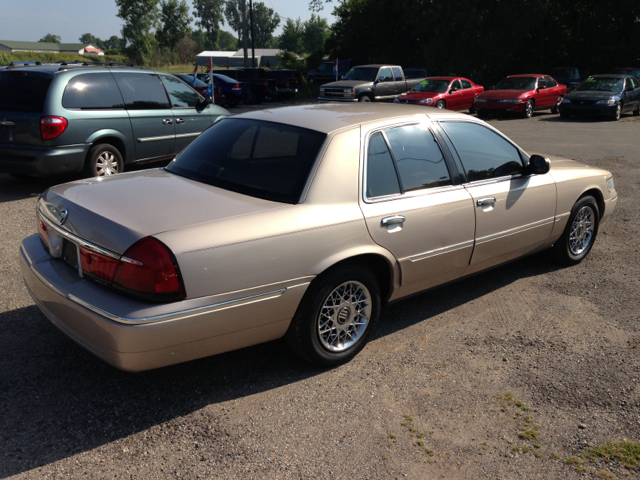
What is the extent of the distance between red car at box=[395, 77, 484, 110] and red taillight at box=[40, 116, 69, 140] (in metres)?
14.0

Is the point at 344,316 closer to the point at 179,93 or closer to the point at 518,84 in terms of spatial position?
the point at 179,93

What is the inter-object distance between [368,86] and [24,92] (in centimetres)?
1501

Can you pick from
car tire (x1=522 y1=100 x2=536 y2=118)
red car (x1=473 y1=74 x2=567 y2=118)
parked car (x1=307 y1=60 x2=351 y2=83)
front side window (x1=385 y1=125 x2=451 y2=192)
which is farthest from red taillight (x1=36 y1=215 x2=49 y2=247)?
parked car (x1=307 y1=60 x2=351 y2=83)

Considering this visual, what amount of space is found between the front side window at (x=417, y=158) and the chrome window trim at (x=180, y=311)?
4.39 ft

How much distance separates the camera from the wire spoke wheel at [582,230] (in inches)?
213

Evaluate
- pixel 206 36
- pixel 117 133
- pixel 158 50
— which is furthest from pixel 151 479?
pixel 206 36

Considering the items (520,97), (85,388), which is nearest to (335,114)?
(85,388)

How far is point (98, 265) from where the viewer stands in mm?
2969

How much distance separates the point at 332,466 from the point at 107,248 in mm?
1581

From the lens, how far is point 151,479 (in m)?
2.61

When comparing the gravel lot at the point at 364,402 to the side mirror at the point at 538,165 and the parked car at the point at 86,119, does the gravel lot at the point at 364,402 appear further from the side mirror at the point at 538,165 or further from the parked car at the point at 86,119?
the parked car at the point at 86,119

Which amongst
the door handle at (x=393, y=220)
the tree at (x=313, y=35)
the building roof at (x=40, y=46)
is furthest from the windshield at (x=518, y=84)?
the building roof at (x=40, y=46)

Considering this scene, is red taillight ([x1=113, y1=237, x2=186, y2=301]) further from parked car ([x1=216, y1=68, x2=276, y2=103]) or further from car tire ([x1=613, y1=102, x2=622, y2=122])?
parked car ([x1=216, y1=68, x2=276, y2=103])

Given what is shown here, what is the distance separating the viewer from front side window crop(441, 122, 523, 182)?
14.2 feet
